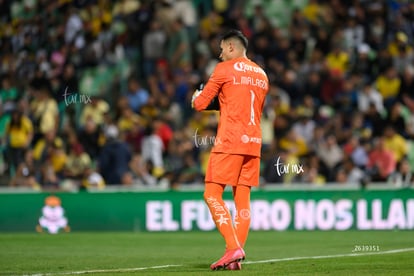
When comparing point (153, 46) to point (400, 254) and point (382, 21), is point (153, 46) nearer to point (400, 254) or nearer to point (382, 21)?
point (382, 21)

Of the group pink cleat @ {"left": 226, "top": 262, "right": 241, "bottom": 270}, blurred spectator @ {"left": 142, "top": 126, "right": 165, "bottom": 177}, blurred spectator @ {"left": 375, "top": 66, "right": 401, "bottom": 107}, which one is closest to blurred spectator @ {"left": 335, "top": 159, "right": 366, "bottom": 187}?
blurred spectator @ {"left": 375, "top": 66, "right": 401, "bottom": 107}

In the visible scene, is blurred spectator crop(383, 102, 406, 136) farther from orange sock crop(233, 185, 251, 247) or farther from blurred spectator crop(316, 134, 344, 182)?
orange sock crop(233, 185, 251, 247)

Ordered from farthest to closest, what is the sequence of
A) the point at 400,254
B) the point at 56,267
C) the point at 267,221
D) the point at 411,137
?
the point at 411,137 < the point at 267,221 < the point at 400,254 < the point at 56,267

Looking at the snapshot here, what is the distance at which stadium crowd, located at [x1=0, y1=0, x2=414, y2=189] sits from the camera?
72.9ft

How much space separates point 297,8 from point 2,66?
706cm

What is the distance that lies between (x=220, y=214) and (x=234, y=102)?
45.0 inches

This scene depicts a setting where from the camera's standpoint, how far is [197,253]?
1430 cm

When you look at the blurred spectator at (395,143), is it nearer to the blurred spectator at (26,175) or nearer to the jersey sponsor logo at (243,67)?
the blurred spectator at (26,175)

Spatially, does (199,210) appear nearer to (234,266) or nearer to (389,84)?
(389,84)

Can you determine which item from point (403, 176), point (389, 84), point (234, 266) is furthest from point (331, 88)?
point (234, 266)

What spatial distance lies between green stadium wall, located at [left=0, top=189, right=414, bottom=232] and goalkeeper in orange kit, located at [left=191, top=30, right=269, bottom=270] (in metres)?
9.53

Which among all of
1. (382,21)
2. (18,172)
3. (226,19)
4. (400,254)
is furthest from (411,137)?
(400,254)

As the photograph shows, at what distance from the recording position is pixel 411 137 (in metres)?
22.8

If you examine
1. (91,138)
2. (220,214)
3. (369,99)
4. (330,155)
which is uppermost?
(369,99)
